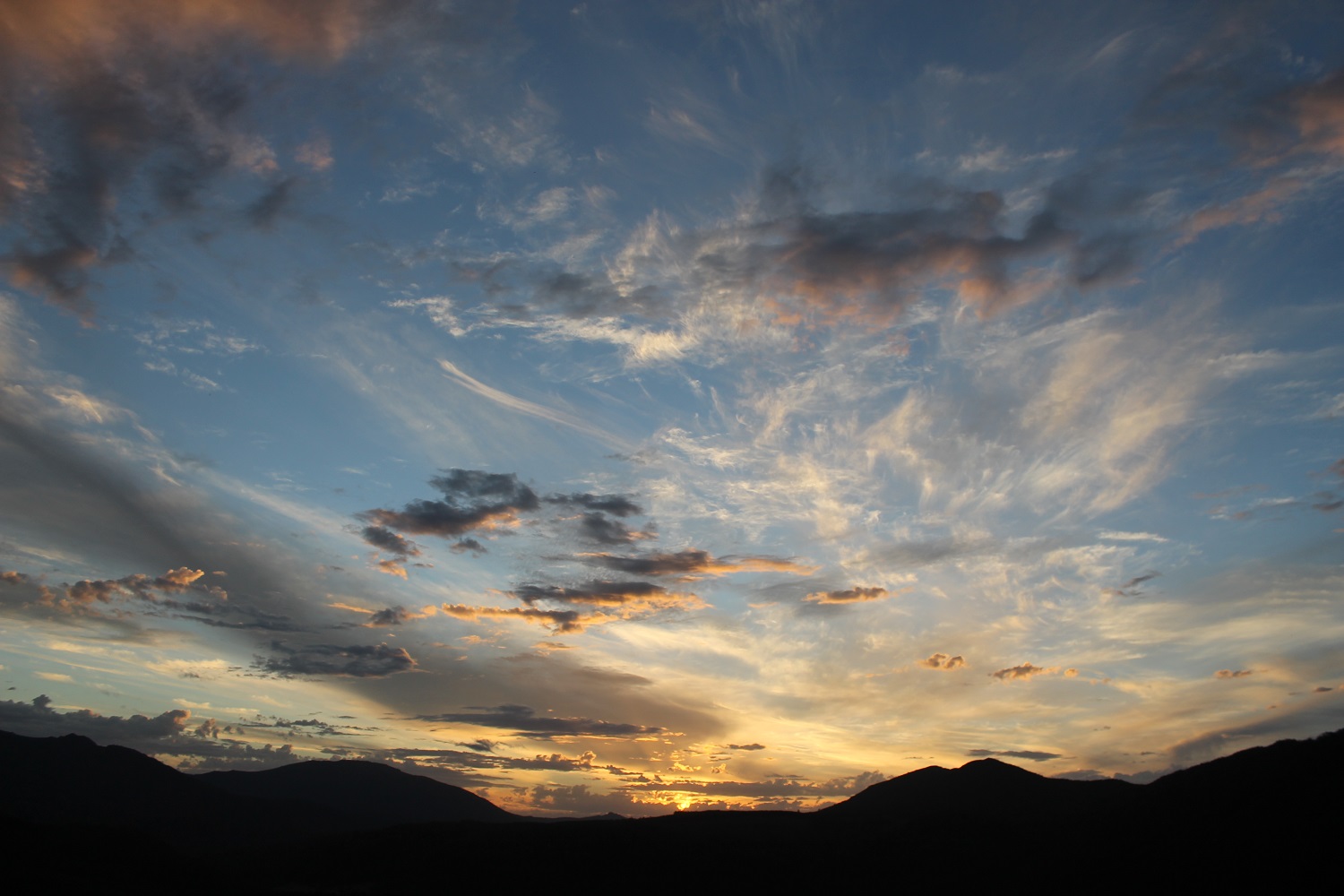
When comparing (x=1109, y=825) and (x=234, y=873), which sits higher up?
(x=1109, y=825)

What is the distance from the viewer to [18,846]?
84.4 meters

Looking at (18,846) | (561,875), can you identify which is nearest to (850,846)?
(561,875)

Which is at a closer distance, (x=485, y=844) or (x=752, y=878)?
(x=752, y=878)

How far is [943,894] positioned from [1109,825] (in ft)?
73.3

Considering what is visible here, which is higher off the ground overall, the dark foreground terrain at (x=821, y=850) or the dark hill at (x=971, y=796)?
the dark hill at (x=971, y=796)

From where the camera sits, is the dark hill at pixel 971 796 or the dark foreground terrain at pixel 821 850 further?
the dark hill at pixel 971 796

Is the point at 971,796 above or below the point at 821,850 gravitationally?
above

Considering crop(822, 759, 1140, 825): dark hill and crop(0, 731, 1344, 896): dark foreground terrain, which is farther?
crop(822, 759, 1140, 825): dark hill

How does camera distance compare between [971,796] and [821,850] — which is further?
[971,796]

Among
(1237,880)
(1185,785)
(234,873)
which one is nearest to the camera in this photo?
(1237,880)

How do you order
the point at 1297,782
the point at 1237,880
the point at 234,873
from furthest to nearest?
the point at 234,873
the point at 1297,782
the point at 1237,880

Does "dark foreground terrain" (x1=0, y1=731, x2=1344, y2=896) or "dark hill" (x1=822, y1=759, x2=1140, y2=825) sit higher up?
"dark hill" (x1=822, y1=759, x2=1140, y2=825)

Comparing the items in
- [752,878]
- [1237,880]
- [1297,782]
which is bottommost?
[752,878]

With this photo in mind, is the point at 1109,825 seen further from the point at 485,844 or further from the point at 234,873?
the point at 234,873
